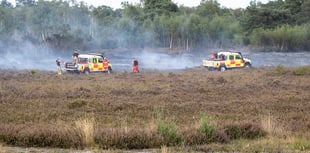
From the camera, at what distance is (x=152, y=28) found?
243 feet

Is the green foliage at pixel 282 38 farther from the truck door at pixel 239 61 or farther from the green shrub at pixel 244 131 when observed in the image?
the green shrub at pixel 244 131

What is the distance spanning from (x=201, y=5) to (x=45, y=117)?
92708 millimetres

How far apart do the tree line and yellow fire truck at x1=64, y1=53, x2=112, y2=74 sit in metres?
32.2

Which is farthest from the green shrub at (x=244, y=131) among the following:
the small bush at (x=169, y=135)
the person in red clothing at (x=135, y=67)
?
the person in red clothing at (x=135, y=67)

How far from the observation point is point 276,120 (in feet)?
43.7

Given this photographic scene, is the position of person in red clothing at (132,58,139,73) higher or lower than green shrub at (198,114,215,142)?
lower

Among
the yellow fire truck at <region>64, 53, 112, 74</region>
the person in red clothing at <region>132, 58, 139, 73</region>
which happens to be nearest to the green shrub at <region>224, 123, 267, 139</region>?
the yellow fire truck at <region>64, 53, 112, 74</region>

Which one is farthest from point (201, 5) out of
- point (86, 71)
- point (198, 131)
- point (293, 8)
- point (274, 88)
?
point (198, 131)

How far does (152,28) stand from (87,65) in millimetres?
39979

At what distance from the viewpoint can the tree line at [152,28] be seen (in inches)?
2638

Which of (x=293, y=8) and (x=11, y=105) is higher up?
(x=293, y=8)

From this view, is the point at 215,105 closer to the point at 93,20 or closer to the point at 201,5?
the point at 93,20

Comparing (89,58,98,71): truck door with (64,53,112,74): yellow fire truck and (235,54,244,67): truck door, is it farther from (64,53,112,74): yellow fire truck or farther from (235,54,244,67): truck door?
(235,54,244,67): truck door

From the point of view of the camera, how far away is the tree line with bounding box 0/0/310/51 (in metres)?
67.0
